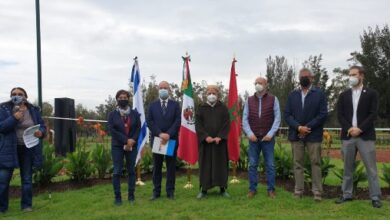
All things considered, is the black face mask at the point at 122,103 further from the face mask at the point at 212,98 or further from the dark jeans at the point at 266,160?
the dark jeans at the point at 266,160

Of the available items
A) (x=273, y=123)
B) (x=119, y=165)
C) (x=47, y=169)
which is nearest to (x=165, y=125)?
(x=119, y=165)

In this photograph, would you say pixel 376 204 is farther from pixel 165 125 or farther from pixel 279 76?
pixel 279 76

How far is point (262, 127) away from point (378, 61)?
3539cm

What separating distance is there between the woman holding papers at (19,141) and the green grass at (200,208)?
422mm

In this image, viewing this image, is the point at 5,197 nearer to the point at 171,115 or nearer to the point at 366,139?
the point at 171,115

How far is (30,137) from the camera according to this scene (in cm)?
696

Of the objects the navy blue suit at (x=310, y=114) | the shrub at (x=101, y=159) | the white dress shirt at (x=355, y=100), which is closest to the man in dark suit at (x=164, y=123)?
the navy blue suit at (x=310, y=114)

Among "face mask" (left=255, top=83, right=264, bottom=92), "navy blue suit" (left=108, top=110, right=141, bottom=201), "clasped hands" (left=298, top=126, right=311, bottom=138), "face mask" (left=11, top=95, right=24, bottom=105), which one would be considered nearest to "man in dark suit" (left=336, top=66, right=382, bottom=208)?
"clasped hands" (left=298, top=126, right=311, bottom=138)

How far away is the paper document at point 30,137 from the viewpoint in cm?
688

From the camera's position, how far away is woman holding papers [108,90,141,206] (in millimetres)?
7109

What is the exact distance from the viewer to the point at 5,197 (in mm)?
7000

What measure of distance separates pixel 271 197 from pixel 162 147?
2.02m

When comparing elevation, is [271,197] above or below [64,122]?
below

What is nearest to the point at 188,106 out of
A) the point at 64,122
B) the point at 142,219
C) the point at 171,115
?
the point at 171,115
